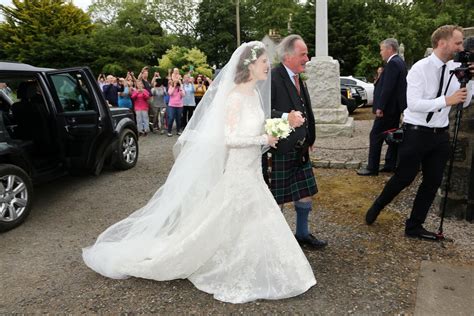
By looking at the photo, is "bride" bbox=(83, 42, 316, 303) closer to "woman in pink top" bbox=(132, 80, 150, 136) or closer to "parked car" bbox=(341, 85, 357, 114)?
"woman in pink top" bbox=(132, 80, 150, 136)

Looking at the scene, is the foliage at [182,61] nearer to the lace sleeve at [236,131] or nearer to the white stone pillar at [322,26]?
the white stone pillar at [322,26]

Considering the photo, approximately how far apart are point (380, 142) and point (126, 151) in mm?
4636

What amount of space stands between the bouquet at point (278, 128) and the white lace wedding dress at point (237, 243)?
0.31ft

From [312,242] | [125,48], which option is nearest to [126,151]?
[312,242]

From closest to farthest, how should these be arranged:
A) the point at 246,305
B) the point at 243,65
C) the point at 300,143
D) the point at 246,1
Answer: the point at 246,305 → the point at 243,65 → the point at 300,143 → the point at 246,1

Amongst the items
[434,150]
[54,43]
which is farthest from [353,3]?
[434,150]

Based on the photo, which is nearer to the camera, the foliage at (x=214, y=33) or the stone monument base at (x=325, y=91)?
the stone monument base at (x=325, y=91)

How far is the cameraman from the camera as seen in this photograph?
11.8 ft

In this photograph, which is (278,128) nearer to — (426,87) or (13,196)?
(426,87)

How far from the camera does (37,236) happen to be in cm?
451

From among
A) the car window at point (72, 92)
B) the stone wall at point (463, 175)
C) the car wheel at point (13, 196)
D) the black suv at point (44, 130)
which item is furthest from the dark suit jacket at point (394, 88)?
the car wheel at point (13, 196)

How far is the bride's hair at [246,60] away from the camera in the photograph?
10.5ft

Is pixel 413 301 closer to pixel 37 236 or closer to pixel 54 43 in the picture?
pixel 37 236

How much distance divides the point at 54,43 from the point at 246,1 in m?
23.5
